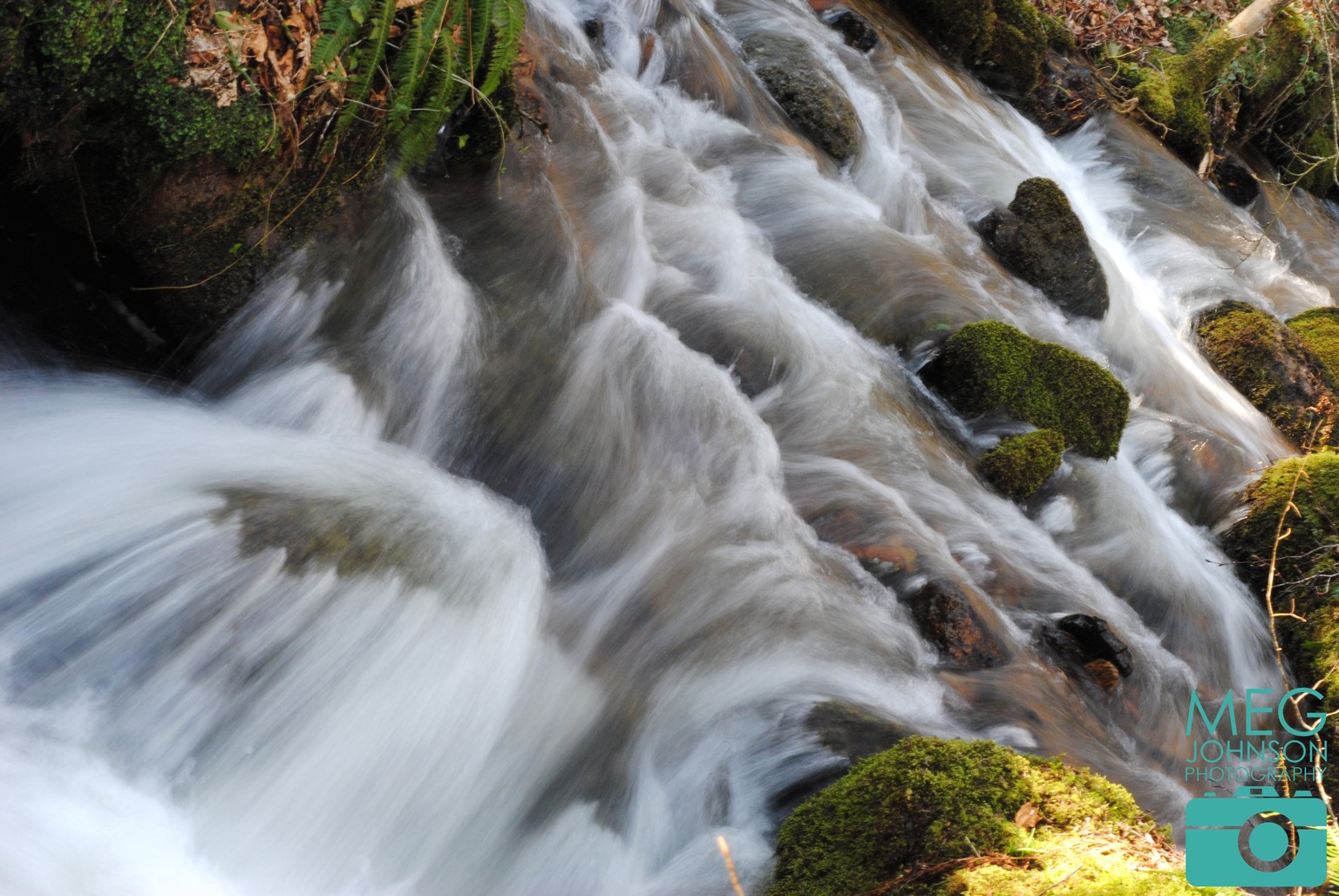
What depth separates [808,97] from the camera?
789 cm

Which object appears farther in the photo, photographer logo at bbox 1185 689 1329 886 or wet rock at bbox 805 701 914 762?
wet rock at bbox 805 701 914 762

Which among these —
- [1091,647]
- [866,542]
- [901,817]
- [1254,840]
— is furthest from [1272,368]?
[901,817]

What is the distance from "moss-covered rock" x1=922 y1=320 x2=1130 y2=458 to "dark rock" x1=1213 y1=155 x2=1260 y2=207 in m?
7.21

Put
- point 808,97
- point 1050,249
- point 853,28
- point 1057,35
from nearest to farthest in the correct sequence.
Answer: point 808,97 < point 1050,249 < point 853,28 < point 1057,35

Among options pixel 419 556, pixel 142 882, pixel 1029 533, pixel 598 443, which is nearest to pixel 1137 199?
pixel 1029 533

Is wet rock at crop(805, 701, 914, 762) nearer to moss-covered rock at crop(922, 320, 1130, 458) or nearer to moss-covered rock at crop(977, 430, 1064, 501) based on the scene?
moss-covered rock at crop(977, 430, 1064, 501)

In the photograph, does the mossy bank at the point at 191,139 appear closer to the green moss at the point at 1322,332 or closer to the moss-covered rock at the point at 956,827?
the moss-covered rock at the point at 956,827

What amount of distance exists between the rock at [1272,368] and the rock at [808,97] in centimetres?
378

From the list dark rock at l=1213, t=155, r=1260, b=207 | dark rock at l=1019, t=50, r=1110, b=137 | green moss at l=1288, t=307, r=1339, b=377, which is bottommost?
green moss at l=1288, t=307, r=1339, b=377

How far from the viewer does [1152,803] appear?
4.46 meters

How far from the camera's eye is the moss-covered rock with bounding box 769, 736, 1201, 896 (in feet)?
9.59

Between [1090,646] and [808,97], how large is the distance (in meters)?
4.70

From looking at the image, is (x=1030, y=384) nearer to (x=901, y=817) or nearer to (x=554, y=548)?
(x=554, y=548)

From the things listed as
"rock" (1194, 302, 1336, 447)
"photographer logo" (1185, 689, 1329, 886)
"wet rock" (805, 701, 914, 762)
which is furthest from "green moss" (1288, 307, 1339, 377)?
"wet rock" (805, 701, 914, 762)
